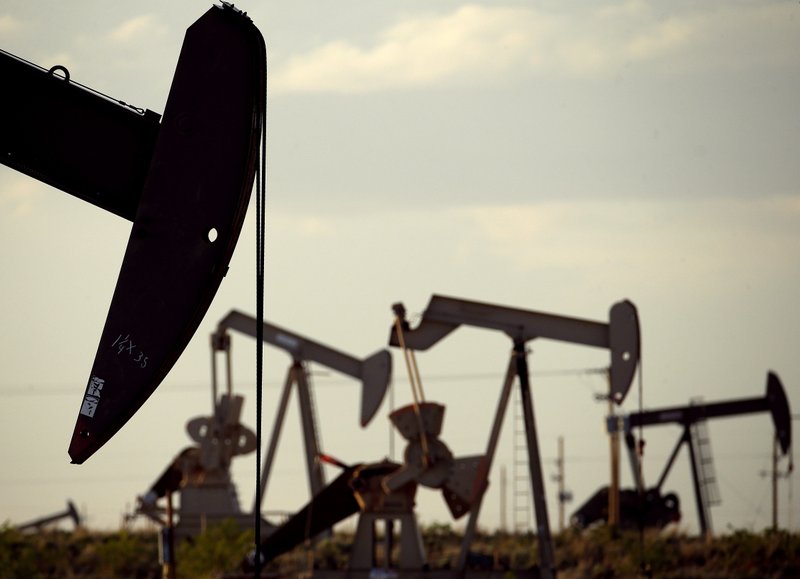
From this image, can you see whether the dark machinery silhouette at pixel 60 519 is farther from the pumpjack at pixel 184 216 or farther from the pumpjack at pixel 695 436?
the pumpjack at pixel 184 216

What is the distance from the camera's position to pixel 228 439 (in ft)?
88.9

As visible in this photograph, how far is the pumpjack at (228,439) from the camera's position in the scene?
1041 inches

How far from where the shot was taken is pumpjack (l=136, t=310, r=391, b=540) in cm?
2644

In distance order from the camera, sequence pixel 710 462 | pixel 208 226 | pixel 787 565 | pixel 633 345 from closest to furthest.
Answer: pixel 208 226 < pixel 633 345 < pixel 787 565 < pixel 710 462

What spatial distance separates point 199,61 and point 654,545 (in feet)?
58.7

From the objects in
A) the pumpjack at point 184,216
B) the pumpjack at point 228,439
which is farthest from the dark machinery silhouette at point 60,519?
the pumpjack at point 184,216

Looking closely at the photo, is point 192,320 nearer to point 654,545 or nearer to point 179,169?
point 179,169

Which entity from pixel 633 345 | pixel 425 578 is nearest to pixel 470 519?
pixel 425 578

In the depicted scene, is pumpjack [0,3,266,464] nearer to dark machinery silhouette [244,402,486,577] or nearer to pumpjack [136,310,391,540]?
dark machinery silhouette [244,402,486,577]

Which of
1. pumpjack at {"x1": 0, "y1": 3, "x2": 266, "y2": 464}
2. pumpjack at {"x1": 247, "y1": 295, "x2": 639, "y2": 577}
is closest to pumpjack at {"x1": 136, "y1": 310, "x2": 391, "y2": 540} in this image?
pumpjack at {"x1": 247, "y1": 295, "x2": 639, "y2": 577}

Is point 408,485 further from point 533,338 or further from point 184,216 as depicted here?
point 184,216

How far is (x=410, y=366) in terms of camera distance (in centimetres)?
1945

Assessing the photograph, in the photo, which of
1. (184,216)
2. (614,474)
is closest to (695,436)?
(614,474)

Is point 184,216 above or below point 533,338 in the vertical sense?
below
